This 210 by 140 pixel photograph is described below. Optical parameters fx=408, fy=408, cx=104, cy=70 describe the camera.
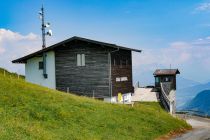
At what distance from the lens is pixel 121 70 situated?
177ft

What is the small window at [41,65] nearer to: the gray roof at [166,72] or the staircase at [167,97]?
the staircase at [167,97]

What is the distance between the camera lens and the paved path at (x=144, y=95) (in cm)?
7100

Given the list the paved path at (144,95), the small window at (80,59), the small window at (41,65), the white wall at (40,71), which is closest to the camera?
the small window at (80,59)

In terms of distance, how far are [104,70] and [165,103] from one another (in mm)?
19880

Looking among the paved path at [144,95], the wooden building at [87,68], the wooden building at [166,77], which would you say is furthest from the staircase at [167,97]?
the wooden building at [87,68]

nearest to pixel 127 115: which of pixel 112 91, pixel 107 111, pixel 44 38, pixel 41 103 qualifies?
pixel 107 111

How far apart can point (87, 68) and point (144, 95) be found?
2441cm

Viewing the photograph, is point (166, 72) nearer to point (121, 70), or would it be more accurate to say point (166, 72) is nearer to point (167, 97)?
point (167, 97)

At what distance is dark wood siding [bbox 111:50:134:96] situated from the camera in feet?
170

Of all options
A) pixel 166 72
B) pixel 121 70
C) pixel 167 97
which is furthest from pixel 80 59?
pixel 166 72

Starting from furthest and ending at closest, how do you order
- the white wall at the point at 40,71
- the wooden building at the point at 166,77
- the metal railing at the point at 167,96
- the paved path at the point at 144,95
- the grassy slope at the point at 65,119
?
the wooden building at the point at 166,77
the paved path at the point at 144,95
the metal railing at the point at 167,96
the white wall at the point at 40,71
the grassy slope at the point at 65,119

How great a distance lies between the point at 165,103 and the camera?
6738 centimetres

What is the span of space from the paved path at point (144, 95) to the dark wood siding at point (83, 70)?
723 inches

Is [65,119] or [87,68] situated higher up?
[87,68]
